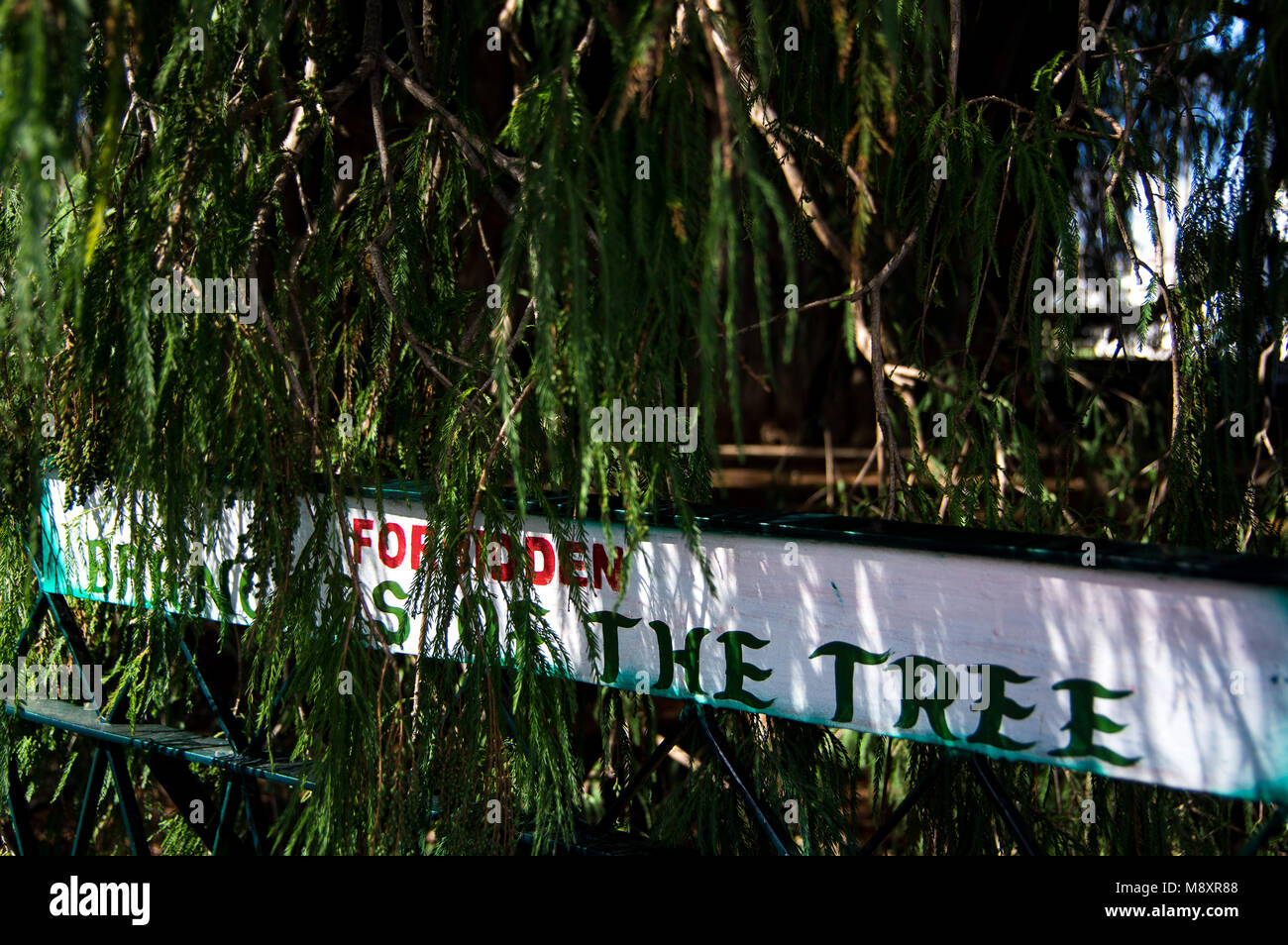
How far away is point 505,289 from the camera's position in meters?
1.10

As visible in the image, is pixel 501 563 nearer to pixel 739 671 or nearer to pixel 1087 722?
pixel 739 671

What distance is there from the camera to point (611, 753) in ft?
5.88

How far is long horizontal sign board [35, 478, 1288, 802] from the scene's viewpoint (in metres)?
1.00

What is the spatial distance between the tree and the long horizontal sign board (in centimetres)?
9

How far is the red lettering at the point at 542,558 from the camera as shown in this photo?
1.38m

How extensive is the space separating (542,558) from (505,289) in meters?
0.42

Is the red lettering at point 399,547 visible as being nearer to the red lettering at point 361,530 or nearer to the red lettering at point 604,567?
the red lettering at point 361,530

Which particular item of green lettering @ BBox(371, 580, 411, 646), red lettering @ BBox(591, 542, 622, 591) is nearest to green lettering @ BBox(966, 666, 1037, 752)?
red lettering @ BBox(591, 542, 622, 591)

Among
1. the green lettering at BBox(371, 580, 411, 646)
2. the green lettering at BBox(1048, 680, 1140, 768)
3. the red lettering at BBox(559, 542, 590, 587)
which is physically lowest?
the green lettering at BBox(1048, 680, 1140, 768)

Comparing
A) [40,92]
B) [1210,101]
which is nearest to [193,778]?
[40,92]

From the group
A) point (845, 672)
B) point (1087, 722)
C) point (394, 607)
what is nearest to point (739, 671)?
point (845, 672)

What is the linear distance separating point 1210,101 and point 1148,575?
1105mm

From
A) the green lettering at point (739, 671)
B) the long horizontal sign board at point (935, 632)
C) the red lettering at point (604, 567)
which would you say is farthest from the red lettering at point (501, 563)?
the green lettering at point (739, 671)

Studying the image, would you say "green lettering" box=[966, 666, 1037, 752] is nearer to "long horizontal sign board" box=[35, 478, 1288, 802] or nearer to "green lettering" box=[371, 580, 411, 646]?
"long horizontal sign board" box=[35, 478, 1288, 802]
